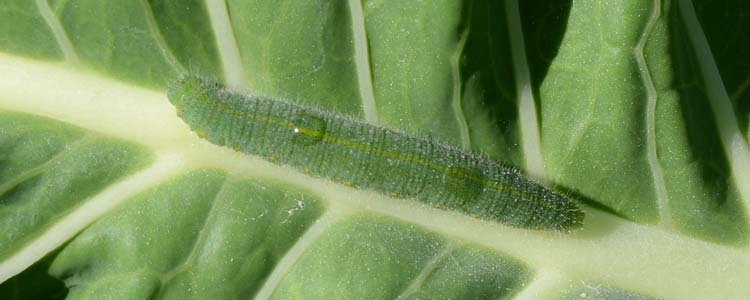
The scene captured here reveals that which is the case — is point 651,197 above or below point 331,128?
below

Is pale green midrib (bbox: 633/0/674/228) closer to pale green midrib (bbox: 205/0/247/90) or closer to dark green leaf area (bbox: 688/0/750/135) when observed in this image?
dark green leaf area (bbox: 688/0/750/135)

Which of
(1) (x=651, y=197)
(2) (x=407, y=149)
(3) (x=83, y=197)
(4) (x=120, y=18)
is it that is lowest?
(1) (x=651, y=197)

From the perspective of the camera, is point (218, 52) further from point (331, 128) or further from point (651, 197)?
point (651, 197)

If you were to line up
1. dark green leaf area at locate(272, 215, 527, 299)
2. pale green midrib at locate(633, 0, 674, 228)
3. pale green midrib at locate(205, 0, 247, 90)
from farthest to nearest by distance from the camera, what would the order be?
1. dark green leaf area at locate(272, 215, 527, 299)
2. pale green midrib at locate(205, 0, 247, 90)
3. pale green midrib at locate(633, 0, 674, 228)

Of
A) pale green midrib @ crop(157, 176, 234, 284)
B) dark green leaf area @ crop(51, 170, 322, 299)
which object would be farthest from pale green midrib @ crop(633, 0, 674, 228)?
pale green midrib @ crop(157, 176, 234, 284)

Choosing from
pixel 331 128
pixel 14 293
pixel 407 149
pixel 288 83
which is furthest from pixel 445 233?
pixel 14 293

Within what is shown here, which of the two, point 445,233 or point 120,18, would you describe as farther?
point 445,233

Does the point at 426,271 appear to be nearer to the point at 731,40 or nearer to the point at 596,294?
the point at 596,294
